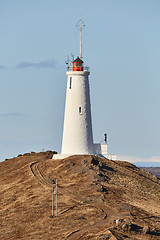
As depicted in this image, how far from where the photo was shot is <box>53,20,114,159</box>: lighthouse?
98875mm

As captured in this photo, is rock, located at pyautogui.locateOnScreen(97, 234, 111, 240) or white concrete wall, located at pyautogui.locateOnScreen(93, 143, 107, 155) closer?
rock, located at pyautogui.locateOnScreen(97, 234, 111, 240)

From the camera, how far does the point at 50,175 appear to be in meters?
92.6

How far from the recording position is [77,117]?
325 ft

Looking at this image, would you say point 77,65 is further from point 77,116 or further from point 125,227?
point 125,227

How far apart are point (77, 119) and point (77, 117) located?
1.31 ft

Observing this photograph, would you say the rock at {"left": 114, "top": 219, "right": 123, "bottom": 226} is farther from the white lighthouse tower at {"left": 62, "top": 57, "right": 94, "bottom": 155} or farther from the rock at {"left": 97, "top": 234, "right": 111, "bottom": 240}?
the white lighthouse tower at {"left": 62, "top": 57, "right": 94, "bottom": 155}

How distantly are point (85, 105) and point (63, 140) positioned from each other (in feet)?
27.3

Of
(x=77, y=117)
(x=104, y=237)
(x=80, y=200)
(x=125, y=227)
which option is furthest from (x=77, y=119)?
(x=104, y=237)

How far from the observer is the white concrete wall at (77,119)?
324ft

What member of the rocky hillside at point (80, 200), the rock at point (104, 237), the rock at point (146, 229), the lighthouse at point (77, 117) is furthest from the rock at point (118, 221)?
the lighthouse at point (77, 117)

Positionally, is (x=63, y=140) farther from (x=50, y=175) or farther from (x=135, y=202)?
(x=135, y=202)

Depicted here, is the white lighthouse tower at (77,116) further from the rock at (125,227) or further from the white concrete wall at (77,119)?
the rock at (125,227)

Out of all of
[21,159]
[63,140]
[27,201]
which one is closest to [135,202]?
[27,201]

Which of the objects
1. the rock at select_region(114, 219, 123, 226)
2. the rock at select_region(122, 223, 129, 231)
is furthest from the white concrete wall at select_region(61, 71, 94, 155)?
the rock at select_region(122, 223, 129, 231)
